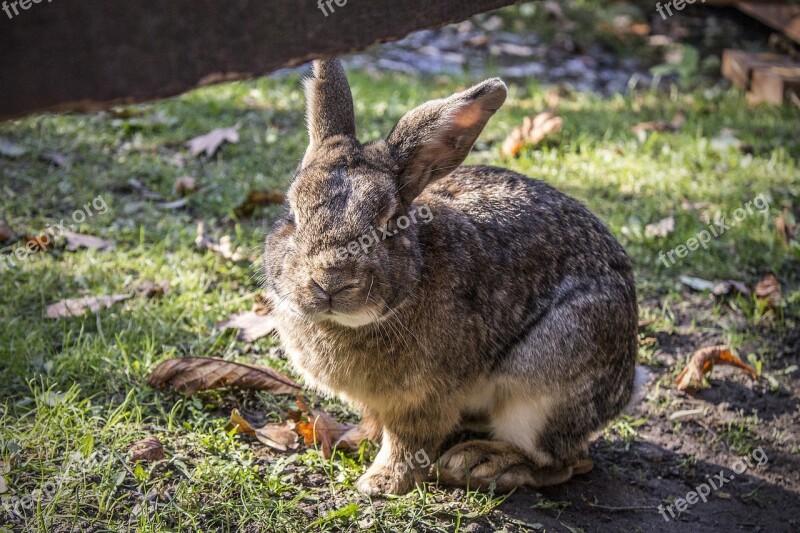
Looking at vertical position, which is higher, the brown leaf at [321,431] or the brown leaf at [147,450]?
the brown leaf at [147,450]

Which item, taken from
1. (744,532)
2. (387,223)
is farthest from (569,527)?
(387,223)

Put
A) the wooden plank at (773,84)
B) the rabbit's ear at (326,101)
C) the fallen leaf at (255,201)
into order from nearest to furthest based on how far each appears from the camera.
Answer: the rabbit's ear at (326,101), the fallen leaf at (255,201), the wooden plank at (773,84)

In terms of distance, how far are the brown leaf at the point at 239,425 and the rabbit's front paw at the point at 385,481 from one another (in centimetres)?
48

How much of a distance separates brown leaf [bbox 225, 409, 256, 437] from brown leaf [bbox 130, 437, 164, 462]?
0.31m

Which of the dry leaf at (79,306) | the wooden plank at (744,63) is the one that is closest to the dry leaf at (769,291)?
the dry leaf at (79,306)

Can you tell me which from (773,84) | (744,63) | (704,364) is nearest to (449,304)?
(704,364)

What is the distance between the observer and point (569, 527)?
3.12 metres

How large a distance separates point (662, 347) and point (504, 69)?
4.55 m

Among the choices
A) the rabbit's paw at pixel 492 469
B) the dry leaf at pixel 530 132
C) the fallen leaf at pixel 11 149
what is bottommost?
the rabbit's paw at pixel 492 469

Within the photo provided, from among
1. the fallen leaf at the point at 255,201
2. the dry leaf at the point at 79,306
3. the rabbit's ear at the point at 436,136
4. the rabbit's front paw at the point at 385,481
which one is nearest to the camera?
the rabbit's ear at the point at 436,136

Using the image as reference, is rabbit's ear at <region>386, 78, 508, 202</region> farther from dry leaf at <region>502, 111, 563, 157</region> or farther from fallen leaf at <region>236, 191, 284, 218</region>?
dry leaf at <region>502, 111, 563, 157</region>

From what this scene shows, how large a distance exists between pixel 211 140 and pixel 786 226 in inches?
144

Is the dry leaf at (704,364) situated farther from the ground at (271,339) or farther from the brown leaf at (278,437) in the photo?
the brown leaf at (278,437)

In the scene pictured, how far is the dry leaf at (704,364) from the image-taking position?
4012mm
